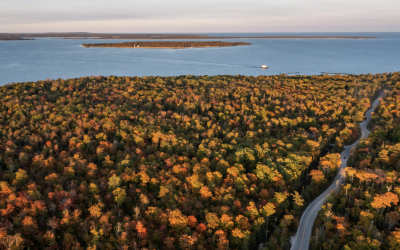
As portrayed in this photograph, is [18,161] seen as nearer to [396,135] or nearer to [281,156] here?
[281,156]

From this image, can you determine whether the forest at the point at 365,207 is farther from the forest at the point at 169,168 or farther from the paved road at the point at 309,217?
the paved road at the point at 309,217

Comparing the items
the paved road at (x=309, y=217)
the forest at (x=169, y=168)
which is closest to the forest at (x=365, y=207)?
the forest at (x=169, y=168)

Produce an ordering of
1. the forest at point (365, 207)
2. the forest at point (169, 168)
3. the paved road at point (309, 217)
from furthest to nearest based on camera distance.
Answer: the paved road at point (309, 217)
the forest at point (169, 168)
the forest at point (365, 207)

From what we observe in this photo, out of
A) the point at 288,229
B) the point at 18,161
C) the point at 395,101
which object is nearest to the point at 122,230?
the point at 288,229

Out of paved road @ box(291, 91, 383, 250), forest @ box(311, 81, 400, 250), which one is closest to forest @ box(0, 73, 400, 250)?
forest @ box(311, 81, 400, 250)

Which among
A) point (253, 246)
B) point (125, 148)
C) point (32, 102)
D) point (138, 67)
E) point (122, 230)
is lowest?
point (253, 246)

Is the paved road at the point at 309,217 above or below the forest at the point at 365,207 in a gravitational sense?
below
